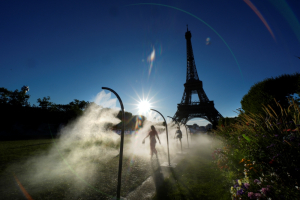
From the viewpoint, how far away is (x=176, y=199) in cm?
392

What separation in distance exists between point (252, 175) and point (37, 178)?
7.99 m

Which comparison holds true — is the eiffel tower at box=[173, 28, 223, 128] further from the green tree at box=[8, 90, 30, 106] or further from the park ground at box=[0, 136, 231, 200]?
the green tree at box=[8, 90, 30, 106]

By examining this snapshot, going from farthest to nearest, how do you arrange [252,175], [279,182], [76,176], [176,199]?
[76,176] < [176,199] < [252,175] < [279,182]

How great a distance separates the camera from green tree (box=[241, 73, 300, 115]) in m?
10.5

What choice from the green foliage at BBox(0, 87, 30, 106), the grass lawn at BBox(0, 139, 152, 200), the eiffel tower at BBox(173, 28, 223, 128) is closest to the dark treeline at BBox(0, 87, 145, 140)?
the green foliage at BBox(0, 87, 30, 106)

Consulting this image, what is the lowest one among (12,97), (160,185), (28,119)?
(160,185)

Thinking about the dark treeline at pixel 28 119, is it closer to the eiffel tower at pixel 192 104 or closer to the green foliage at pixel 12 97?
the green foliage at pixel 12 97

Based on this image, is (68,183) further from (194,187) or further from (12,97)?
(12,97)

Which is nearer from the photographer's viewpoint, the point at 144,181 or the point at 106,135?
the point at 144,181

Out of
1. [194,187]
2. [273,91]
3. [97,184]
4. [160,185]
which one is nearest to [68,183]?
[97,184]

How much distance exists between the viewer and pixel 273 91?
422 inches

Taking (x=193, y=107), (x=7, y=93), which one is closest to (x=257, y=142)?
(x=193, y=107)

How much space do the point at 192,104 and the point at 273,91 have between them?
25.3 metres

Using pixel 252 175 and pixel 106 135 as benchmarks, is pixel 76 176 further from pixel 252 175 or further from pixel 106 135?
pixel 106 135
